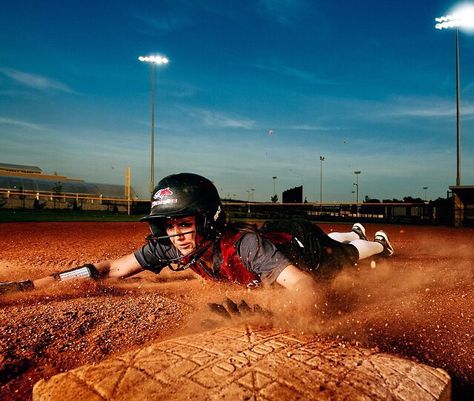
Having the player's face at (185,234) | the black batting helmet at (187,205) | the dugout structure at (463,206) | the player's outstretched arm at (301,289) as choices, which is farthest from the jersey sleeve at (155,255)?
the dugout structure at (463,206)

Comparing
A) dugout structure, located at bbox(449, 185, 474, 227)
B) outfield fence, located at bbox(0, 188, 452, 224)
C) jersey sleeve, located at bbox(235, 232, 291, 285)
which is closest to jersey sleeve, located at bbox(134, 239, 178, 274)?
jersey sleeve, located at bbox(235, 232, 291, 285)

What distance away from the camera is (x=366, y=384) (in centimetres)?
A: 142

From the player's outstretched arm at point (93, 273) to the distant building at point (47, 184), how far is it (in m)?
38.7

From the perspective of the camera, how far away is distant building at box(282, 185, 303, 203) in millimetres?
30870

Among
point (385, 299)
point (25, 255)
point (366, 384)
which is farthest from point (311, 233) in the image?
point (25, 255)

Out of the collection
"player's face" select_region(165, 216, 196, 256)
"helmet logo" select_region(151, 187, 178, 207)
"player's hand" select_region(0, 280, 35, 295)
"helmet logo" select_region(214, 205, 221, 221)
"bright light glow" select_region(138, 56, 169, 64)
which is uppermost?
"bright light glow" select_region(138, 56, 169, 64)

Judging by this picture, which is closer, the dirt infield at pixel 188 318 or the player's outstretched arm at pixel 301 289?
the dirt infield at pixel 188 318

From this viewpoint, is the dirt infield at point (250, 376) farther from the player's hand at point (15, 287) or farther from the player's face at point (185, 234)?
the player's hand at point (15, 287)

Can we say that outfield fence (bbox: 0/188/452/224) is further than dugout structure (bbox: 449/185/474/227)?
Yes

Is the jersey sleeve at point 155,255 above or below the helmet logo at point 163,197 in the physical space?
below

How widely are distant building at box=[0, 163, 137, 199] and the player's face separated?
39774 mm

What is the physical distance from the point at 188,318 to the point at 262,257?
0.87 m

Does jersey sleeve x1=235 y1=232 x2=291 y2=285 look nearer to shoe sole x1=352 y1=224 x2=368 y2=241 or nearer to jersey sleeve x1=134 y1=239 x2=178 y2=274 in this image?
jersey sleeve x1=134 y1=239 x2=178 y2=274

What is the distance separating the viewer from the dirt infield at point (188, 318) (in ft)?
7.36
